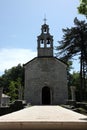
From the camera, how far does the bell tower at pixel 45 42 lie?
124 ft

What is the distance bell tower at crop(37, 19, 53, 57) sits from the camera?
1484 inches

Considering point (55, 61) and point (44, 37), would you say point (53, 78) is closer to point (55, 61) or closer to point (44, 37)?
point (55, 61)

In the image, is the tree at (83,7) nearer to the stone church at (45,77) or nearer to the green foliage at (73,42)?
the stone church at (45,77)

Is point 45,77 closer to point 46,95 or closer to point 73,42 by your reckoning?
point 46,95

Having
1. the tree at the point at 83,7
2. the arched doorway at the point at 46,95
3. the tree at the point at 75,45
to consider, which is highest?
the tree at the point at 75,45

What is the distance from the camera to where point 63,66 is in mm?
38594

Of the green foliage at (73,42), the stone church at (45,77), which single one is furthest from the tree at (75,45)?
the stone church at (45,77)

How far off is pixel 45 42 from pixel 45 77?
500cm

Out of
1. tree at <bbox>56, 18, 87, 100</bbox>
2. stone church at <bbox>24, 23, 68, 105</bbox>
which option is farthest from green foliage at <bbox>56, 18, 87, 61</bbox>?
stone church at <bbox>24, 23, 68, 105</bbox>

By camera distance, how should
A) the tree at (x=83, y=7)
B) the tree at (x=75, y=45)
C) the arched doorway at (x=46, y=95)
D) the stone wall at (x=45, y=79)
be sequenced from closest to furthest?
1. the tree at (x=83, y=7)
2. the stone wall at (x=45, y=79)
3. the arched doorway at (x=46, y=95)
4. the tree at (x=75, y=45)

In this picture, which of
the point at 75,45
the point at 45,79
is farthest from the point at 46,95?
the point at 75,45

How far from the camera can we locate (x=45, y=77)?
38.1 meters

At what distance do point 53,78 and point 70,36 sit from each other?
1090cm

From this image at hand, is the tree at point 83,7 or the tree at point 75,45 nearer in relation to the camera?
the tree at point 83,7
